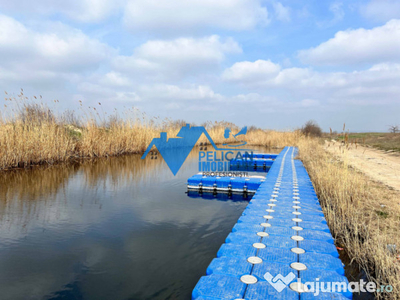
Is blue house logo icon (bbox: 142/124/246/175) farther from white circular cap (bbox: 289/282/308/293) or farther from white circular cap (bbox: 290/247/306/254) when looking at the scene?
white circular cap (bbox: 289/282/308/293)

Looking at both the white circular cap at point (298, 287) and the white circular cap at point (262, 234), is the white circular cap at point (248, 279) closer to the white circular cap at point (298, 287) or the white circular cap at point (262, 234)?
the white circular cap at point (298, 287)

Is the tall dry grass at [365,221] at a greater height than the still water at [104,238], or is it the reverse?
the tall dry grass at [365,221]

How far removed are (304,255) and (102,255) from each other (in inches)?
83.5

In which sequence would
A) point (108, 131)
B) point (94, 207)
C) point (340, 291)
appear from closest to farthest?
point (340, 291)
point (94, 207)
point (108, 131)

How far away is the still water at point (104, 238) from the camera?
2.51m

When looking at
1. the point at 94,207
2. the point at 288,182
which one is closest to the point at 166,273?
the point at 94,207

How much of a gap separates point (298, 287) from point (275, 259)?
39 cm

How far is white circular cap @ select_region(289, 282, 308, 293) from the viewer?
1762 mm

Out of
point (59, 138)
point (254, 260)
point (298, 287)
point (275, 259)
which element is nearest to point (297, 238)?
point (275, 259)

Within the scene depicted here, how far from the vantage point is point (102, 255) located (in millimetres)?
3061

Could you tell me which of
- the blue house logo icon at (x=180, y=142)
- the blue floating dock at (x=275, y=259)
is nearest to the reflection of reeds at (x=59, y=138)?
the blue house logo icon at (x=180, y=142)

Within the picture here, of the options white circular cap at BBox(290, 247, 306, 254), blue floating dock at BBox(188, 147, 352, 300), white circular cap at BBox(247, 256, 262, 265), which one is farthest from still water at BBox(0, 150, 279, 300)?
white circular cap at BBox(290, 247, 306, 254)

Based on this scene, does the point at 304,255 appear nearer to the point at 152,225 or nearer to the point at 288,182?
the point at 152,225

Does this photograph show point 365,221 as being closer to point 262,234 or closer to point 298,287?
point 262,234
